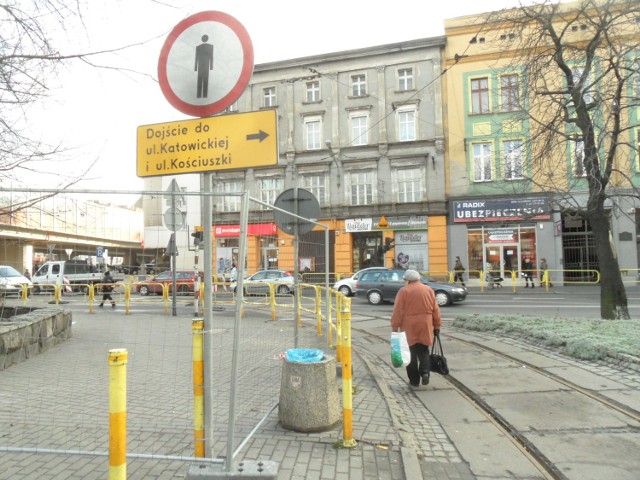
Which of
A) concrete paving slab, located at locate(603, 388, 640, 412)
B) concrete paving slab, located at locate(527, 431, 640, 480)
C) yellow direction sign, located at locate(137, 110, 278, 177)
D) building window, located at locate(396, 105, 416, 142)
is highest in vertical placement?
building window, located at locate(396, 105, 416, 142)

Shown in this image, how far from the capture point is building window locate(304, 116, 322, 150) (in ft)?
100

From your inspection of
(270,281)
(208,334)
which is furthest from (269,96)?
(208,334)

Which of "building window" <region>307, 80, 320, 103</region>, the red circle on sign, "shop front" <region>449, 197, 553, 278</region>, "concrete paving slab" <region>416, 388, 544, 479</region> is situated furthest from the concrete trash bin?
"building window" <region>307, 80, 320, 103</region>

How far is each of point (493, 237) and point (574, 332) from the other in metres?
19.3

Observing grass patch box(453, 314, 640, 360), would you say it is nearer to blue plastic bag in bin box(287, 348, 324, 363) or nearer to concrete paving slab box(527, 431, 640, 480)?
concrete paving slab box(527, 431, 640, 480)

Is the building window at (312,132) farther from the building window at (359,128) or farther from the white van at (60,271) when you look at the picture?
the white van at (60,271)

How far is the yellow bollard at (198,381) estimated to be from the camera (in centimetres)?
312

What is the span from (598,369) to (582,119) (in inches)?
221

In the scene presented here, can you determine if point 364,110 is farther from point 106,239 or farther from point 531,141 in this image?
point 106,239

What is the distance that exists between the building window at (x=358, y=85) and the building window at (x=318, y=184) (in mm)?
5699

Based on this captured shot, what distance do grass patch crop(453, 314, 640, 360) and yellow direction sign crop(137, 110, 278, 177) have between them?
6.48 metres

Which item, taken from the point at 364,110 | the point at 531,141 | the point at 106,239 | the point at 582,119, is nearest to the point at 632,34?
the point at 582,119

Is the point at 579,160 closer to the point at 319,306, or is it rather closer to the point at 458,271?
the point at 319,306

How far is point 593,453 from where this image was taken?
392 centimetres
